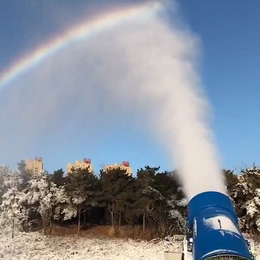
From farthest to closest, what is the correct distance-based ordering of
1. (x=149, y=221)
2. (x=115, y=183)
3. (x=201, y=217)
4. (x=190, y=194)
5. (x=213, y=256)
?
(x=115, y=183) < (x=149, y=221) < (x=190, y=194) < (x=201, y=217) < (x=213, y=256)

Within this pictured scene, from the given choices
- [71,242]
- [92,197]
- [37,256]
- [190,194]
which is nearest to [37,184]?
[92,197]

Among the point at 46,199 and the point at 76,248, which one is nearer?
the point at 76,248

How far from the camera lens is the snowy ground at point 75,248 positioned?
1758 cm

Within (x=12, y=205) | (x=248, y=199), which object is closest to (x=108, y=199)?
(x=12, y=205)

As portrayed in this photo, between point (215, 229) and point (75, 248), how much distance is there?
15.7m

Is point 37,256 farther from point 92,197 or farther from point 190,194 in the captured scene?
point 92,197

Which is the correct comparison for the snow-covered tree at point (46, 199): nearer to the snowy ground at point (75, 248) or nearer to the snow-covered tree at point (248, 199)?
the snowy ground at point (75, 248)

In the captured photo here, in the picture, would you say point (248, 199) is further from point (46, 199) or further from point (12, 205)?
point (12, 205)

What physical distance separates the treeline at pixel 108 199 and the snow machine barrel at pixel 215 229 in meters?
19.2

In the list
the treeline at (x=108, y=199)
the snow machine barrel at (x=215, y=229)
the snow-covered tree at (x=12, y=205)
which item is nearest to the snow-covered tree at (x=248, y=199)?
the treeline at (x=108, y=199)

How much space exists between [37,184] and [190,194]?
74.2 feet

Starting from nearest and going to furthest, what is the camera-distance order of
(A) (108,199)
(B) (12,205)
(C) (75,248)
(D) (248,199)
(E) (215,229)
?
(E) (215,229) < (C) (75,248) < (D) (248,199) < (A) (108,199) < (B) (12,205)

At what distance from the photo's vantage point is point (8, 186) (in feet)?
102

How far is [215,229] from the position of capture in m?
5.80
